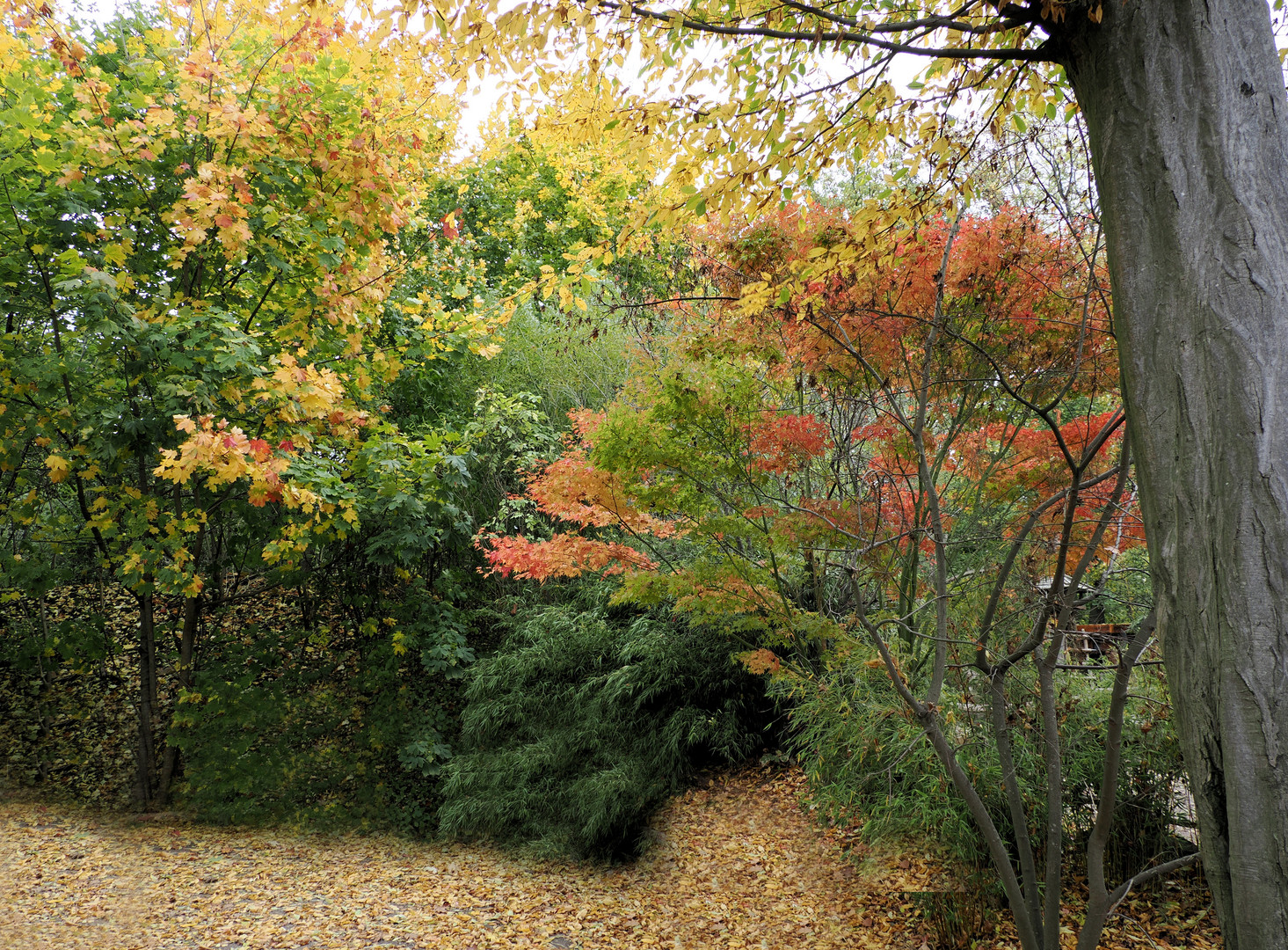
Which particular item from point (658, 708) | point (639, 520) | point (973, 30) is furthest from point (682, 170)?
point (658, 708)

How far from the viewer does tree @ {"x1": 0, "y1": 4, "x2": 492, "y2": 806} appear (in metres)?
4.63

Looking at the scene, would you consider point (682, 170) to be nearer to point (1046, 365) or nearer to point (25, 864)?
point (1046, 365)

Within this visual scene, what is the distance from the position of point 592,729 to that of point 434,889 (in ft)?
5.58

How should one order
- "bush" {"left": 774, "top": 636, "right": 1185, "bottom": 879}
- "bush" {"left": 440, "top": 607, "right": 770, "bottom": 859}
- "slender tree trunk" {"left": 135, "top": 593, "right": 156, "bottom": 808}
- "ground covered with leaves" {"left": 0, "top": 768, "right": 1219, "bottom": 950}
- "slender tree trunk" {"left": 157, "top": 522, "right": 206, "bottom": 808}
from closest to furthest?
"ground covered with leaves" {"left": 0, "top": 768, "right": 1219, "bottom": 950} < "bush" {"left": 774, "top": 636, "right": 1185, "bottom": 879} < "bush" {"left": 440, "top": 607, "right": 770, "bottom": 859} < "slender tree trunk" {"left": 135, "top": 593, "right": 156, "bottom": 808} < "slender tree trunk" {"left": 157, "top": 522, "right": 206, "bottom": 808}

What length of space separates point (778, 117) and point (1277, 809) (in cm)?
215

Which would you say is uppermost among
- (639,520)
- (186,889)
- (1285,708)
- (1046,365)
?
(1046,365)

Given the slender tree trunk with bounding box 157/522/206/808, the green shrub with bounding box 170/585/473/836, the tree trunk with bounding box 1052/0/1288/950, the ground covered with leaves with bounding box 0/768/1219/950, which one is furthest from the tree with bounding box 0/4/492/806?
→ the tree trunk with bounding box 1052/0/1288/950

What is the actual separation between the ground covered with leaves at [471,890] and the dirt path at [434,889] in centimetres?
1

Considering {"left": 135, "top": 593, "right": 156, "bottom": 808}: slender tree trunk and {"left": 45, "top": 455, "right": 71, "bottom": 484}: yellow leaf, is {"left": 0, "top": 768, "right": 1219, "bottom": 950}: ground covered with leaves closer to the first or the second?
{"left": 135, "top": 593, "right": 156, "bottom": 808}: slender tree trunk

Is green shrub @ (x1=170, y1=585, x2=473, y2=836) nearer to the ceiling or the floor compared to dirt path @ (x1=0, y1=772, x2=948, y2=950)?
nearer to the ceiling

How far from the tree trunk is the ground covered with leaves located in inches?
122

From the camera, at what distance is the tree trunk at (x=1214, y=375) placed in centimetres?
135

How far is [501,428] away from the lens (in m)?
7.97

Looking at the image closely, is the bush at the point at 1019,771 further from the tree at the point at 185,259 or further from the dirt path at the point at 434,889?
the tree at the point at 185,259
